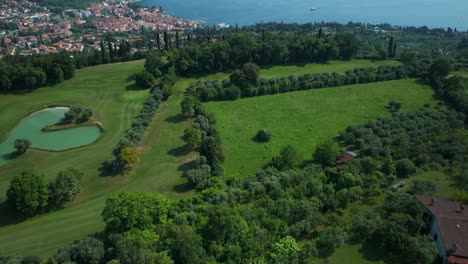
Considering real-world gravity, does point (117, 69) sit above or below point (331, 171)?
above

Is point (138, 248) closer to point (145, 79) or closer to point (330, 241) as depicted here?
point (330, 241)

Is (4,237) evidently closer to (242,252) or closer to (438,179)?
(242,252)

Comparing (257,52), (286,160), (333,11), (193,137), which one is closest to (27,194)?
(193,137)

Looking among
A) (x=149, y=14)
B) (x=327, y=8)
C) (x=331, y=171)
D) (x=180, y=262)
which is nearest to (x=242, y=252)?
(x=180, y=262)

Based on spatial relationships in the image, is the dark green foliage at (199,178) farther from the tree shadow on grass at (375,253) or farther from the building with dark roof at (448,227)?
the building with dark roof at (448,227)

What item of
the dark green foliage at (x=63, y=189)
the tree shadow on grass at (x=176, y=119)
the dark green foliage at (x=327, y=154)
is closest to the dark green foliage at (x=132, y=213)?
the dark green foliage at (x=63, y=189)

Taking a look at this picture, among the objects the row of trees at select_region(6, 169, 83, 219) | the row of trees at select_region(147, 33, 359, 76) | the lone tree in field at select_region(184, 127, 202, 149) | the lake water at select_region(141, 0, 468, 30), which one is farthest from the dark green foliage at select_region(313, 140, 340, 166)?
the lake water at select_region(141, 0, 468, 30)
